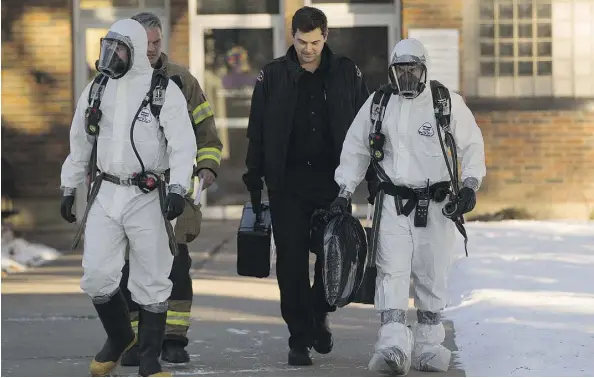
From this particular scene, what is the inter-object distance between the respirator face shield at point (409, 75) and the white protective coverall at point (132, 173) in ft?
3.82

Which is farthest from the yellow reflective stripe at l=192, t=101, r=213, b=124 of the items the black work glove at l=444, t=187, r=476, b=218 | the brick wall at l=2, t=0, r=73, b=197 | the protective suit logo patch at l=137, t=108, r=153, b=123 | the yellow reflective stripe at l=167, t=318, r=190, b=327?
the brick wall at l=2, t=0, r=73, b=197

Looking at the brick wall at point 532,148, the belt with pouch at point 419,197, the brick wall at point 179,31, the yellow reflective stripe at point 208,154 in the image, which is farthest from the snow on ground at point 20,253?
the belt with pouch at point 419,197

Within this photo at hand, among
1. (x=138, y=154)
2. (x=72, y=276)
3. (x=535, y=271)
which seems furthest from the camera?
(x=72, y=276)

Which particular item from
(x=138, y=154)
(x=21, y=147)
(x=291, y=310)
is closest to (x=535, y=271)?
(x=291, y=310)

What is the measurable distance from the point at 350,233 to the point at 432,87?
0.92m

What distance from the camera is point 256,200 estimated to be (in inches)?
315

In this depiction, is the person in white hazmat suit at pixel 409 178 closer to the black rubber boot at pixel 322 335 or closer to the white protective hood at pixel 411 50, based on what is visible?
the white protective hood at pixel 411 50

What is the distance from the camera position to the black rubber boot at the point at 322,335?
7.96 meters

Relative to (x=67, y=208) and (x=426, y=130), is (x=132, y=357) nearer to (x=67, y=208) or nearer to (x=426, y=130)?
(x=67, y=208)

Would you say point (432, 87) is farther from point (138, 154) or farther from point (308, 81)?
point (138, 154)

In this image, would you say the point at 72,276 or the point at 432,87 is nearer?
the point at 432,87

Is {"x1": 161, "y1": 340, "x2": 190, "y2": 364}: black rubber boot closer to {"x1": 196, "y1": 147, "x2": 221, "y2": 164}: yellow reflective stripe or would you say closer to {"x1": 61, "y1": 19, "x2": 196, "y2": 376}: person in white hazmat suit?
{"x1": 61, "y1": 19, "x2": 196, "y2": 376}: person in white hazmat suit

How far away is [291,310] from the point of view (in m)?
7.87

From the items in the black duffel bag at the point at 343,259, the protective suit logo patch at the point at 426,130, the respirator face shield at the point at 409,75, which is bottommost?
the black duffel bag at the point at 343,259
